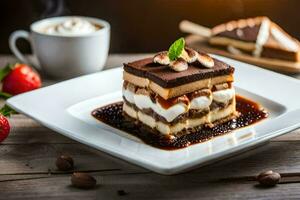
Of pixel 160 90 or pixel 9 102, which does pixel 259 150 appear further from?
pixel 9 102

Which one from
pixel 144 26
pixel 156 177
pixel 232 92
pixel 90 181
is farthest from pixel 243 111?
pixel 144 26

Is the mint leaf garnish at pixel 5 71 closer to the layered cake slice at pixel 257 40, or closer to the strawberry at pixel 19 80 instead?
the strawberry at pixel 19 80

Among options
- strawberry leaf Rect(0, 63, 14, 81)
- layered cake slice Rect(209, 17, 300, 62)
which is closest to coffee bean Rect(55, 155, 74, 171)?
strawberry leaf Rect(0, 63, 14, 81)

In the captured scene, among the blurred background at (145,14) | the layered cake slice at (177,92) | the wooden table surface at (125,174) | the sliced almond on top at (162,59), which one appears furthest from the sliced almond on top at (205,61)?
the blurred background at (145,14)

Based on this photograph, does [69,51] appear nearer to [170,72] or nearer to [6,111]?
[6,111]

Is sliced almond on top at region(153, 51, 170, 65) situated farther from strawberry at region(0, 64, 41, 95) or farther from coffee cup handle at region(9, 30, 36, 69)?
coffee cup handle at region(9, 30, 36, 69)
